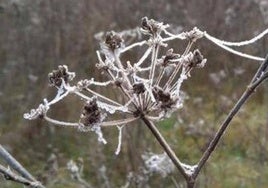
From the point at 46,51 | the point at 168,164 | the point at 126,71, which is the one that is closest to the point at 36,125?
the point at 46,51

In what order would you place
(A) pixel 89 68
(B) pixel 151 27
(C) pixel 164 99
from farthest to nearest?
(A) pixel 89 68 → (B) pixel 151 27 → (C) pixel 164 99

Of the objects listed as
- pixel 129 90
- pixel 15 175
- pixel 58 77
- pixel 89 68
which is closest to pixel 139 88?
pixel 129 90

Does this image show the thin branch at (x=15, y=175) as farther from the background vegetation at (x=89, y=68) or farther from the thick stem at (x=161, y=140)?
the background vegetation at (x=89, y=68)

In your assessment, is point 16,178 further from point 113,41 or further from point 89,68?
point 89,68

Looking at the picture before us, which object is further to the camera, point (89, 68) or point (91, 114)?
point (89, 68)

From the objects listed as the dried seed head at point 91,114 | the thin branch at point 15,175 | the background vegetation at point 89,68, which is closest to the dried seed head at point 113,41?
the dried seed head at point 91,114

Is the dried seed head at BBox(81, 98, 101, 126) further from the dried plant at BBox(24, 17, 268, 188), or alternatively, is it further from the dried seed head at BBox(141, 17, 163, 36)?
the dried seed head at BBox(141, 17, 163, 36)
